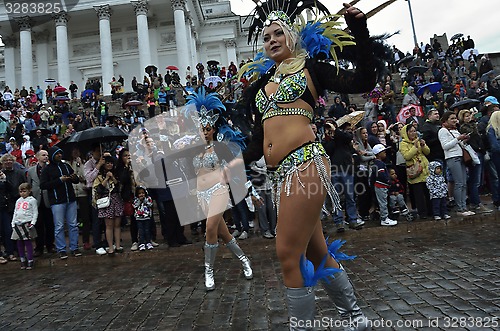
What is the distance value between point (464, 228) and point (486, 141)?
264cm

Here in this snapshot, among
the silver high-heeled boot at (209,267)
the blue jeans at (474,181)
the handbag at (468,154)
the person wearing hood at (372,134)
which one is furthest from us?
the person wearing hood at (372,134)

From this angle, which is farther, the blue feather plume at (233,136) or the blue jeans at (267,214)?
the blue jeans at (267,214)

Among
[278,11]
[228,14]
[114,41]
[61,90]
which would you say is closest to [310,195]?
[278,11]

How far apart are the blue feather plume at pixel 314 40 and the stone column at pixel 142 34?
38.1 metres

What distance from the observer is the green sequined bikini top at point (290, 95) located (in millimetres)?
2918

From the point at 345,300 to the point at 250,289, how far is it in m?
2.39

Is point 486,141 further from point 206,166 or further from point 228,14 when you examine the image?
point 228,14

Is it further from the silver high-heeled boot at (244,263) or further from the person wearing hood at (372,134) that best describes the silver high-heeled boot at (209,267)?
the person wearing hood at (372,134)

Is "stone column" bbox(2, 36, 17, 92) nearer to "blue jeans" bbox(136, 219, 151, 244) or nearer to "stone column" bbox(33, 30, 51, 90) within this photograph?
"stone column" bbox(33, 30, 51, 90)

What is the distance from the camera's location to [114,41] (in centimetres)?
4497

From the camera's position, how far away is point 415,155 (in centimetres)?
877

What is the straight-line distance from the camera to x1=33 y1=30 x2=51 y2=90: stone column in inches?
1729

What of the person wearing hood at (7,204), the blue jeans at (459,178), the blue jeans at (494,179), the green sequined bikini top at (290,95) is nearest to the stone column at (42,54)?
the person wearing hood at (7,204)

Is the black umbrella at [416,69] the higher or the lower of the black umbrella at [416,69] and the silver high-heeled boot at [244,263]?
the higher
